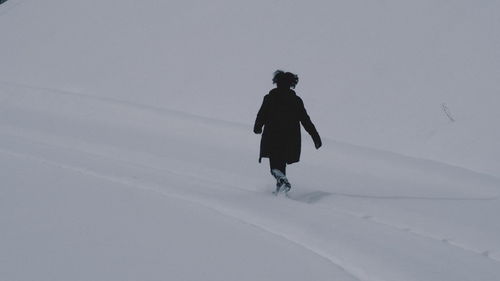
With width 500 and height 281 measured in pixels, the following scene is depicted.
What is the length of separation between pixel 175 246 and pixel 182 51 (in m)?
8.88

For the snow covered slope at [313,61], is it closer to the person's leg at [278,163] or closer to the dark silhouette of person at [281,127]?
the dark silhouette of person at [281,127]

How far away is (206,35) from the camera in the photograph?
1309cm

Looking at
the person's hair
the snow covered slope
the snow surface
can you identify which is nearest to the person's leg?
the snow surface

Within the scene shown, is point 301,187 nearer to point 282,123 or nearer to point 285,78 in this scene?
point 282,123

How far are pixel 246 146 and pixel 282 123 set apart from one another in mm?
2023

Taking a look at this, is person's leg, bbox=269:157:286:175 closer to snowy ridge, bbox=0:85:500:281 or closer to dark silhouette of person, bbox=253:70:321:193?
dark silhouette of person, bbox=253:70:321:193

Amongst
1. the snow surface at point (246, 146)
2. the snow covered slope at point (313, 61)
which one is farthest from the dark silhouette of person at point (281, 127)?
the snow covered slope at point (313, 61)

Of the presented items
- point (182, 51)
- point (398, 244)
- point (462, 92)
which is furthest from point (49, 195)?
point (182, 51)

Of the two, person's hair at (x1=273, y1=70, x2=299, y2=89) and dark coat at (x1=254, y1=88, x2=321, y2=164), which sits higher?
person's hair at (x1=273, y1=70, x2=299, y2=89)

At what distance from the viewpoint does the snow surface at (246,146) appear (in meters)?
4.16

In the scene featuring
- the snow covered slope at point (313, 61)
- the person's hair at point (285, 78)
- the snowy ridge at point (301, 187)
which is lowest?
the snowy ridge at point (301, 187)

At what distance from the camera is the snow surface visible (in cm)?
416

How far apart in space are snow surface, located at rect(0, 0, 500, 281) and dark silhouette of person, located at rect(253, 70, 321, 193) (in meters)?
0.38

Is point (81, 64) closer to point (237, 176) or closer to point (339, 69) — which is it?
point (339, 69)
